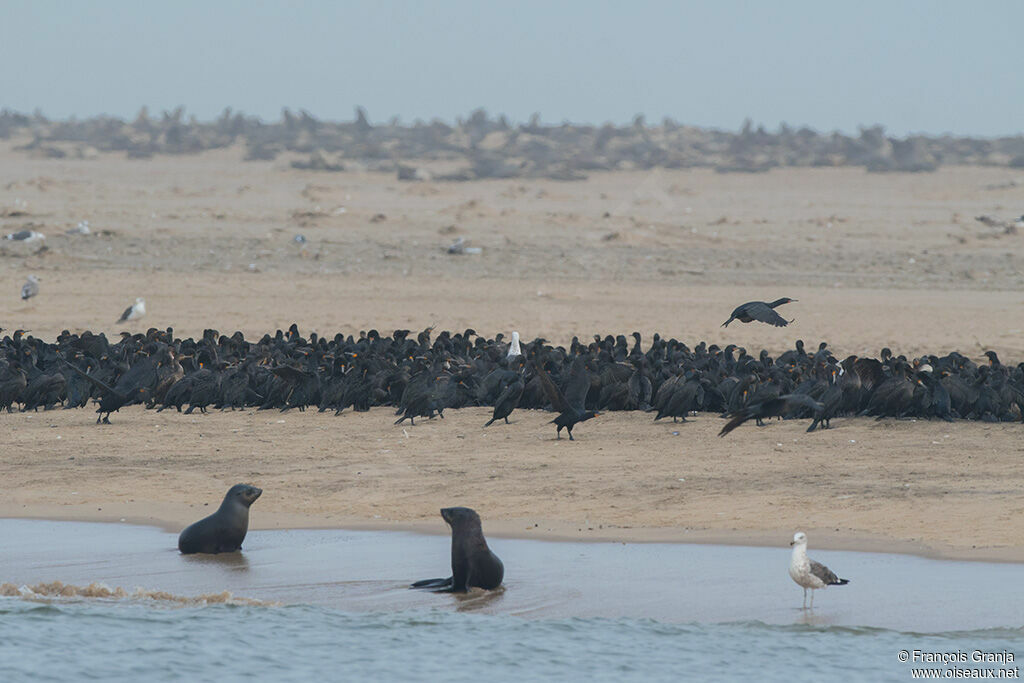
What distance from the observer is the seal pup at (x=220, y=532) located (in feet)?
30.6

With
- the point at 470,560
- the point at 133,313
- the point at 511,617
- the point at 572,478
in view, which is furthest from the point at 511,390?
the point at 133,313

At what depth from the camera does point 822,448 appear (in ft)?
40.4

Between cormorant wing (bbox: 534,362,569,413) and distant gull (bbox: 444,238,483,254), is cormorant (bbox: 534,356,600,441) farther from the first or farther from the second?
distant gull (bbox: 444,238,483,254)

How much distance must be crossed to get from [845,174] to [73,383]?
34703 millimetres

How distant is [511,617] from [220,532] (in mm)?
2091

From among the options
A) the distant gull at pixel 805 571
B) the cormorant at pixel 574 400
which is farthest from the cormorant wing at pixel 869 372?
the distant gull at pixel 805 571

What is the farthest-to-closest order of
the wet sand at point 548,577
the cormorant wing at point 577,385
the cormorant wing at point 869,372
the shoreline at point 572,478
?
the cormorant wing at point 577,385 → the cormorant wing at point 869,372 → the shoreline at point 572,478 → the wet sand at point 548,577

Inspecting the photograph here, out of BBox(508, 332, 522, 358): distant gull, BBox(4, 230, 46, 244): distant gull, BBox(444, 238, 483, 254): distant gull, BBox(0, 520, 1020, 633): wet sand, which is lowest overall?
BBox(0, 520, 1020, 633): wet sand

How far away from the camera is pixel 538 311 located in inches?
883

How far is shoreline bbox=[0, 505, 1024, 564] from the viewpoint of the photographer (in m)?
9.05

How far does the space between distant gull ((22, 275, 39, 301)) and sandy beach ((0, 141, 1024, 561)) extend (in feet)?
0.80

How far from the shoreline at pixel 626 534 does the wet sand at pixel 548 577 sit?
122 millimetres

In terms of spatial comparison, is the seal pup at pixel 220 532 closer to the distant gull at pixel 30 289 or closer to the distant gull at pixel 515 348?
the distant gull at pixel 515 348

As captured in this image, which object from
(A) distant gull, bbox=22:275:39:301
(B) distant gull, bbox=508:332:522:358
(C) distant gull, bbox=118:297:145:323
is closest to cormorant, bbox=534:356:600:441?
(B) distant gull, bbox=508:332:522:358
